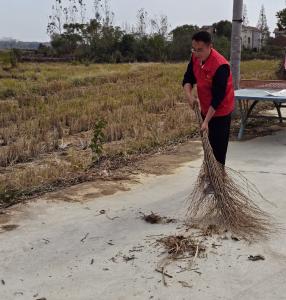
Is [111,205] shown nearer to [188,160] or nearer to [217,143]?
[217,143]

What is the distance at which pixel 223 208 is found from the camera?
4.12 metres

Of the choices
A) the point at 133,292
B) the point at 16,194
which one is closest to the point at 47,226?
the point at 16,194

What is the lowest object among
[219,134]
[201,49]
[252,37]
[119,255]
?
[119,255]

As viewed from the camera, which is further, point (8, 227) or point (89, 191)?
point (89, 191)

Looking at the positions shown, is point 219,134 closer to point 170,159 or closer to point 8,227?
point 170,159

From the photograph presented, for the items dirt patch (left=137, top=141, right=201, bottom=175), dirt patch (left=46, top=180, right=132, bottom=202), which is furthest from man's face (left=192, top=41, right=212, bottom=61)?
dirt patch (left=137, top=141, right=201, bottom=175)

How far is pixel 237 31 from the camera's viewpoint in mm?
8586

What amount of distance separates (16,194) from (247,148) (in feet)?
10.8

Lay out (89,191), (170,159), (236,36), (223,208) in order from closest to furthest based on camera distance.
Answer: (223,208) → (89,191) → (170,159) → (236,36)

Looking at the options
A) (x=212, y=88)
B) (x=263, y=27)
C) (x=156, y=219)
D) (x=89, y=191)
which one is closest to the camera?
(x=156, y=219)

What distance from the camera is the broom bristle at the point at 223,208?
403cm

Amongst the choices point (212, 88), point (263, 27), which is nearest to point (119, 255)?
point (212, 88)

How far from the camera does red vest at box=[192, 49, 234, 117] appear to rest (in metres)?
4.38

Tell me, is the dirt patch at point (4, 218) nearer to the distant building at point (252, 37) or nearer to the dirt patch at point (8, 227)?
the dirt patch at point (8, 227)
